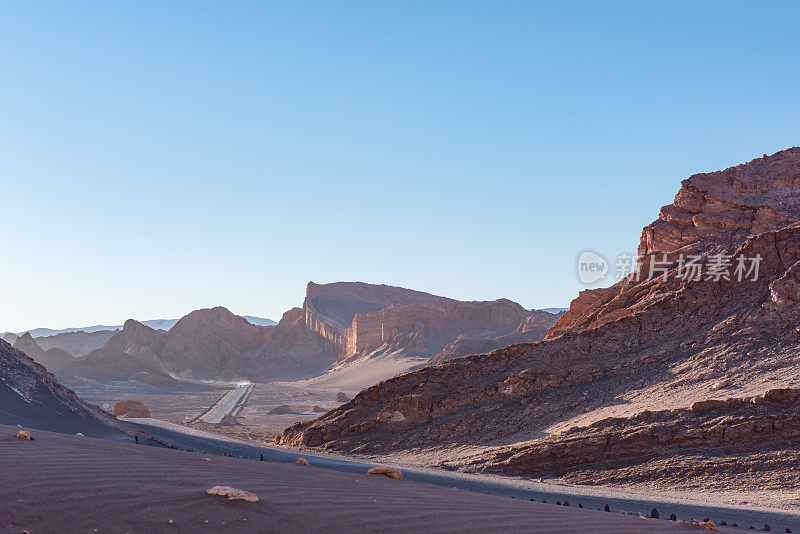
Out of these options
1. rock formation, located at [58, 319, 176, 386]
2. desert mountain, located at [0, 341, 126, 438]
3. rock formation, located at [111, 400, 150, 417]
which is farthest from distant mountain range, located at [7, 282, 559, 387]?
desert mountain, located at [0, 341, 126, 438]

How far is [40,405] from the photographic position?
66.2ft

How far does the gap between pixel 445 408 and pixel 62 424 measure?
12.6 m

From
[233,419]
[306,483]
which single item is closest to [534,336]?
[233,419]

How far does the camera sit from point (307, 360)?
95188mm

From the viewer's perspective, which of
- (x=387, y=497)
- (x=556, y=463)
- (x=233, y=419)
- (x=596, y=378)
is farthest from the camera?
(x=233, y=419)

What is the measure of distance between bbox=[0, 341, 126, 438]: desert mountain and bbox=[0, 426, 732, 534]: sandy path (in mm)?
11080

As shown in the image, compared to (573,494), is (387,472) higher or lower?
higher

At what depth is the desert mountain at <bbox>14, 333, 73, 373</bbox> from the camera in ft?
268

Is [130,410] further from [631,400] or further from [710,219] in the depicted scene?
[710,219]

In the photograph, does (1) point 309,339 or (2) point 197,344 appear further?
(2) point 197,344

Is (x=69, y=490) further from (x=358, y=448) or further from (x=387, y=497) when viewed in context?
(x=358, y=448)

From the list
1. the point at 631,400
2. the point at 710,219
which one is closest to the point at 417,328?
the point at 710,219

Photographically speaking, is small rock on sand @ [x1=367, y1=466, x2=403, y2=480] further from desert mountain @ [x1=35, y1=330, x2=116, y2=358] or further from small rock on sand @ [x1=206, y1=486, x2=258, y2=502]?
desert mountain @ [x1=35, y1=330, x2=116, y2=358]

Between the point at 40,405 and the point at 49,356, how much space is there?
2877 inches
